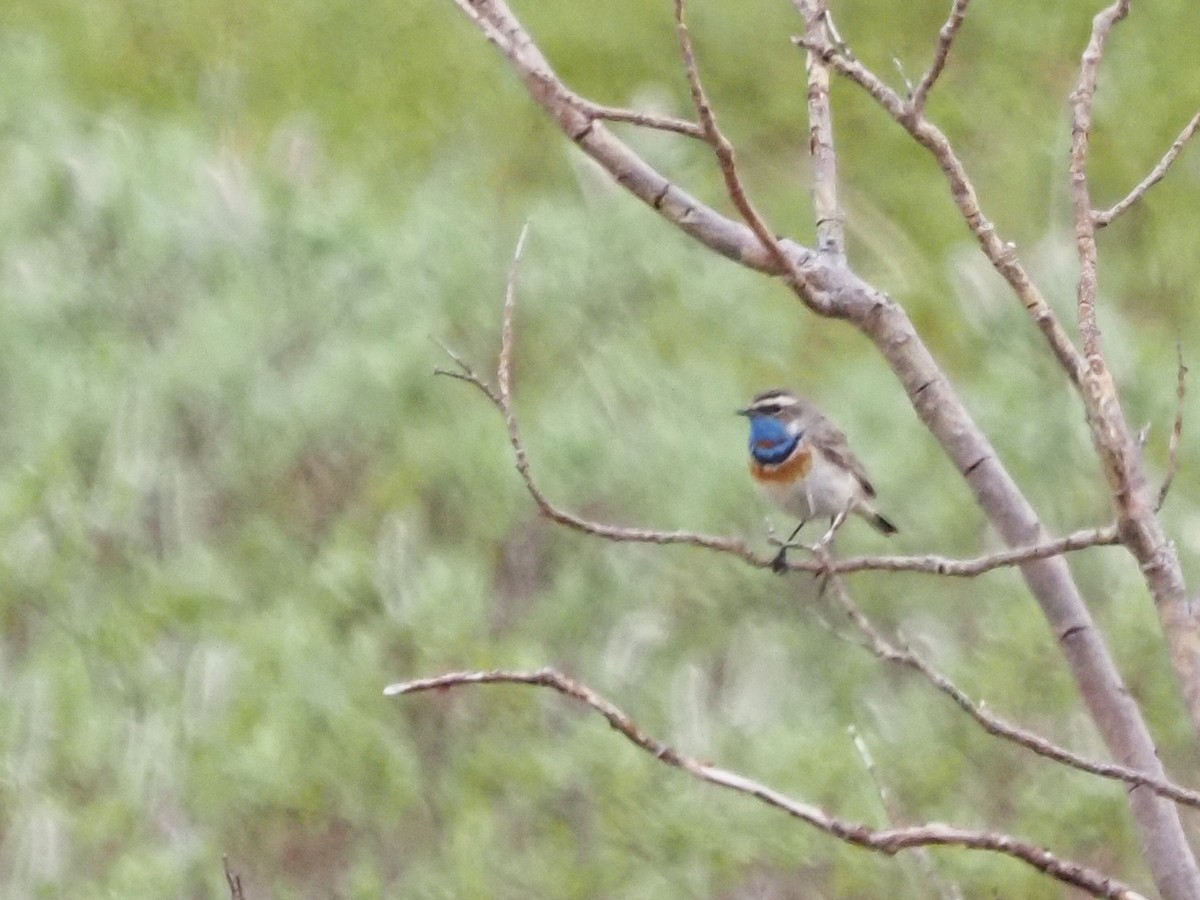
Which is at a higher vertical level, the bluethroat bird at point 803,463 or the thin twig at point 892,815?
the bluethroat bird at point 803,463

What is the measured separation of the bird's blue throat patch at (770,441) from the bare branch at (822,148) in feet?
7.30

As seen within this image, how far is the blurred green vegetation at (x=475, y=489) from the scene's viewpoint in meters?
3.92

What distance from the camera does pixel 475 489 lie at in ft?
15.9

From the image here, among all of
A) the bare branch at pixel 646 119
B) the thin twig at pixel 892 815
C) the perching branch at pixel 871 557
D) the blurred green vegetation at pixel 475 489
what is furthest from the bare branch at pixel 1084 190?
the blurred green vegetation at pixel 475 489

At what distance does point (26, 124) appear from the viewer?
20.8 feet

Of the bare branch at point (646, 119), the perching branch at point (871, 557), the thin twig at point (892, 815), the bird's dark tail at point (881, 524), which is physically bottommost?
the thin twig at point (892, 815)

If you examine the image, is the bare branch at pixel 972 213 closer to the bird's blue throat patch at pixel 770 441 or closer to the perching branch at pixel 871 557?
the perching branch at pixel 871 557

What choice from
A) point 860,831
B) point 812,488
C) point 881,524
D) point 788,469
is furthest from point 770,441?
point 860,831

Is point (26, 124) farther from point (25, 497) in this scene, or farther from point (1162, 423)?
point (1162, 423)

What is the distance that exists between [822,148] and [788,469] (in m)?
2.30

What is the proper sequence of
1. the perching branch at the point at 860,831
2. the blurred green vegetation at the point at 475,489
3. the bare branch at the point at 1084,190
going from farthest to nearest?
the blurred green vegetation at the point at 475,489 < the bare branch at the point at 1084,190 < the perching branch at the point at 860,831

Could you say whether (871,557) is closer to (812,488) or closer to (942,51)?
(942,51)

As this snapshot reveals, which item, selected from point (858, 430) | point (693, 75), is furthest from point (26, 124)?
point (693, 75)

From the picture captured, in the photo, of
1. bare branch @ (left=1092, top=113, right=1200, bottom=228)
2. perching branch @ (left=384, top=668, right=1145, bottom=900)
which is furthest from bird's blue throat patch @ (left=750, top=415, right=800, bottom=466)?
perching branch @ (left=384, top=668, right=1145, bottom=900)
